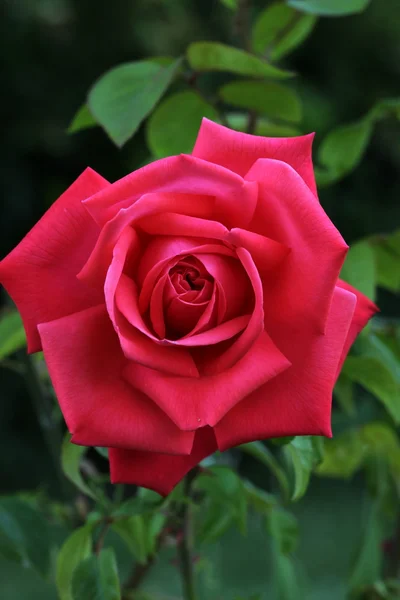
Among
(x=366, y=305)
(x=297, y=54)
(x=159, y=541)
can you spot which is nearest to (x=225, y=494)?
(x=159, y=541)

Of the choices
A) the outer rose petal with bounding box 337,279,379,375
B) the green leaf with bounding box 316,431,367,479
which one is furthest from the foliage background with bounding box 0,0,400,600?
the outer rose petal with bounding box 337,279,379,375

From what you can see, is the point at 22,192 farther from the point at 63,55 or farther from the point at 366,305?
the point at 366,305

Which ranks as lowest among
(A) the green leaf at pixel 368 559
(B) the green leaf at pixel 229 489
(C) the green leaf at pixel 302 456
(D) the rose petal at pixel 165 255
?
(A) the green leaf at pixel 368 559

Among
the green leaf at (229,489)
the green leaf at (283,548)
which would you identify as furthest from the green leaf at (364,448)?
the green leaf at (229,489)

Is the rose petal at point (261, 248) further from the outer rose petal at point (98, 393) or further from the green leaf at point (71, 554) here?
the green leaf at point (71, 554)

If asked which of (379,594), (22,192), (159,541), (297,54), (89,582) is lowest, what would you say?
(22,192)

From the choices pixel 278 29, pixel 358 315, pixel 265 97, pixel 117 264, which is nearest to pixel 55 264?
pixel 117 264

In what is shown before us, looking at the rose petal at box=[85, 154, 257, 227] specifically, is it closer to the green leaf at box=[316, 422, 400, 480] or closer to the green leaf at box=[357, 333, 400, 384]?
the green leaf at box=[357, 333, 400, 384]
